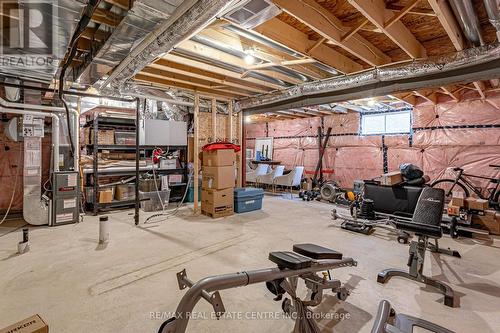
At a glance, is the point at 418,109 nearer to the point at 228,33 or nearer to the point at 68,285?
the point at 228,33

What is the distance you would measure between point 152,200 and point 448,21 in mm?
5428

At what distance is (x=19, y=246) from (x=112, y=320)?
2.13 m

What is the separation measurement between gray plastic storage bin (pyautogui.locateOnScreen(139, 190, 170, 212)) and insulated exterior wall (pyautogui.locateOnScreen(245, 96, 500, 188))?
4.97m

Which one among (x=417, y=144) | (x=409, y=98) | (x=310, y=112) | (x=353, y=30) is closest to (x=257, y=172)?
(x=310, y=112)

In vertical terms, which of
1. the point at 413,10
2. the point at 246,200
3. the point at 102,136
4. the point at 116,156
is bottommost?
the point at 246,200

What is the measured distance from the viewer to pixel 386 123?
22.8 feet

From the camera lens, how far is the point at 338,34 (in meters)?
2.77

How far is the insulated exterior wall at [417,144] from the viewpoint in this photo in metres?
5.32

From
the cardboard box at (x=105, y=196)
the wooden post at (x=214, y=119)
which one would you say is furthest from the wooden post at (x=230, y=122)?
the cardboard box at (x=105, y=196)

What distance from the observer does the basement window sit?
660cm

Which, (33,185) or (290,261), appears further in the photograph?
(33,185)

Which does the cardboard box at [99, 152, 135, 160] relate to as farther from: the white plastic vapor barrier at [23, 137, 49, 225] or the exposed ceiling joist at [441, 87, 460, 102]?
the exposed ceiling joist at [441, 87, 460, 102]

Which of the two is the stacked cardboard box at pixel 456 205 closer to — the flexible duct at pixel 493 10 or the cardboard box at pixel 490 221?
the cardboard box at pixel 490 221

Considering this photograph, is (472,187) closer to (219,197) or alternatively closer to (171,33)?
(219,197)
